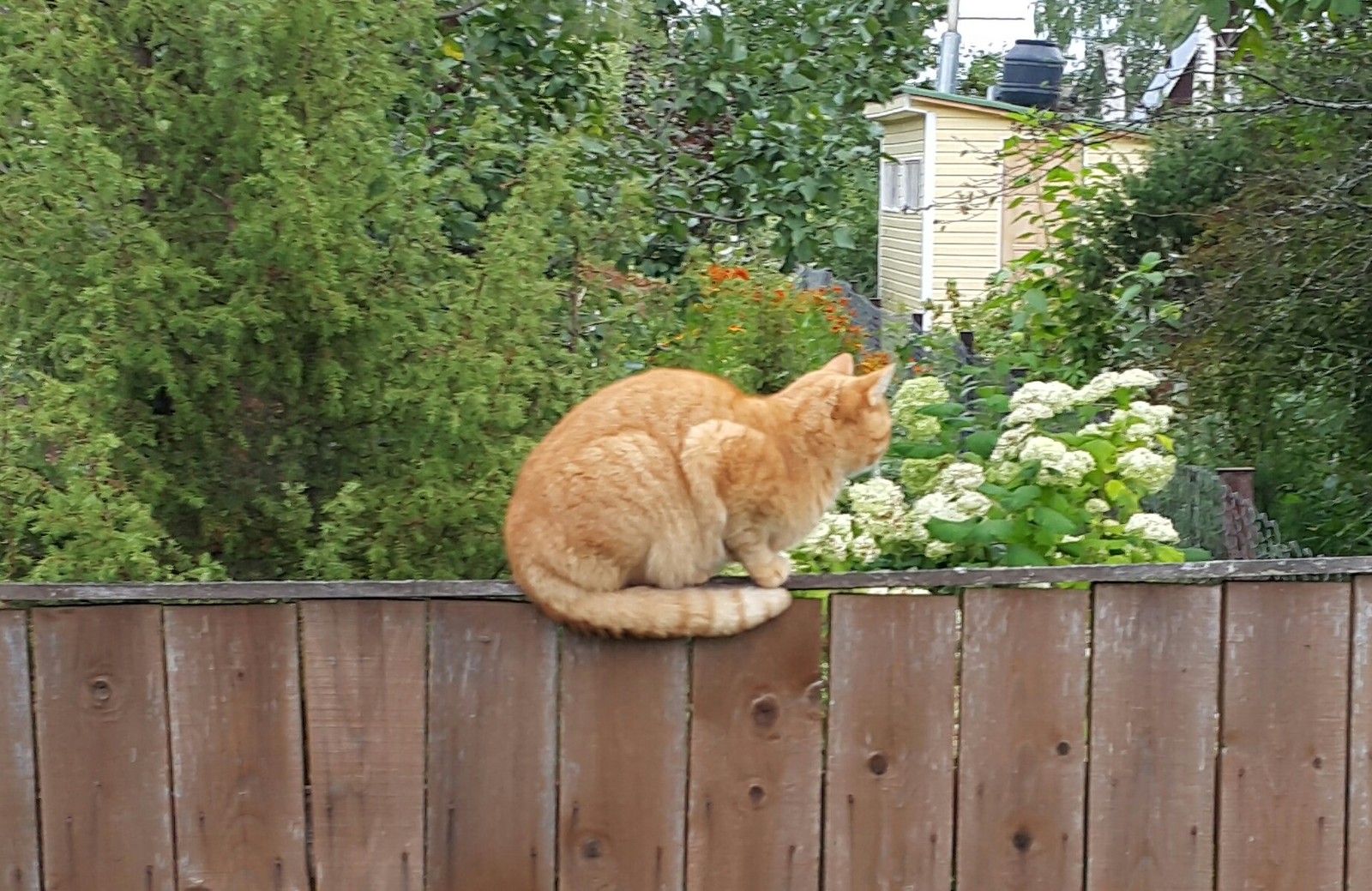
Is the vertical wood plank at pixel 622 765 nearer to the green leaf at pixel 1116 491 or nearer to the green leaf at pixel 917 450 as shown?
the green leaf at pixel 1116 491

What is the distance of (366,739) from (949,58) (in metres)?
16.1

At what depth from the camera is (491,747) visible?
2.37 metres

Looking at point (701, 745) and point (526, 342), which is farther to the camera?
point (526, 342)

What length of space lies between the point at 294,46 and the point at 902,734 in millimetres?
1986

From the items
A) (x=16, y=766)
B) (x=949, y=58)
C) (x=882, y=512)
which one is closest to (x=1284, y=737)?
(x=882, y=512)

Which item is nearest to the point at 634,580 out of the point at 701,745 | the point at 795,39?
the point at 701,745

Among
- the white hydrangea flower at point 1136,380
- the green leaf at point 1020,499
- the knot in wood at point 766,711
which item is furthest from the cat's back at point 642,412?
the white hydrangea flower at point 1136,380

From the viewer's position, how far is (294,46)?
2.97 metres

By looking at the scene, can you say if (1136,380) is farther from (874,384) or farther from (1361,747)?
(1361,747)

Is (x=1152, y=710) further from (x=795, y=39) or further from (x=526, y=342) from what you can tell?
(x=795, y=39)

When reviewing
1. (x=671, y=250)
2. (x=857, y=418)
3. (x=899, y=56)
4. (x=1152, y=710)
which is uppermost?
(x=899, y=56)

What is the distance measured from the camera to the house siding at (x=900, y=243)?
16422 millimetres

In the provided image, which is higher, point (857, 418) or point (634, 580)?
point (857, 418)

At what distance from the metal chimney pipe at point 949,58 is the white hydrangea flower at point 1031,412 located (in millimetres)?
14081
